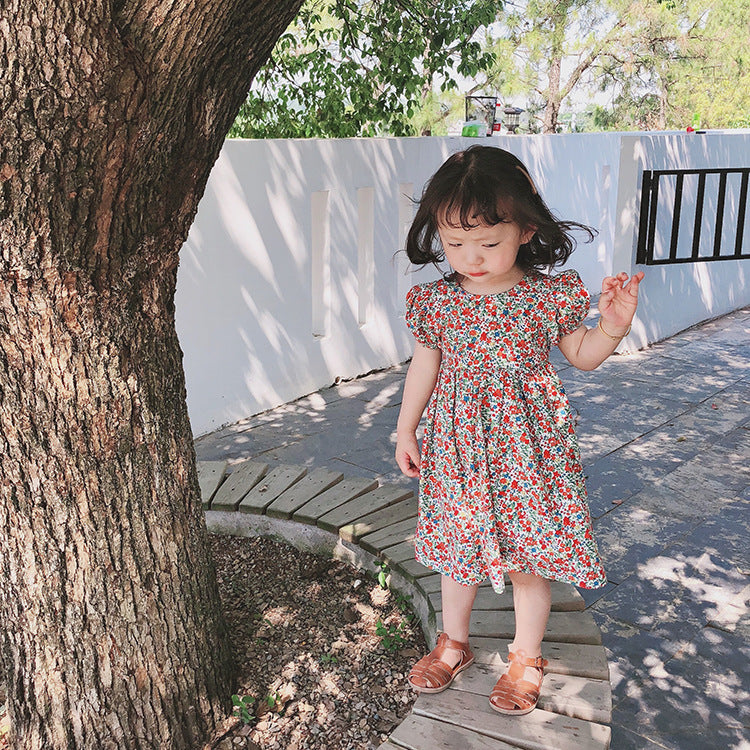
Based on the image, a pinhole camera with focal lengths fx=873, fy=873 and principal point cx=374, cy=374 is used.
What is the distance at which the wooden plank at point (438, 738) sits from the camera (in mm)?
1934

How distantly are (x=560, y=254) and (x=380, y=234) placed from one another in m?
3.88

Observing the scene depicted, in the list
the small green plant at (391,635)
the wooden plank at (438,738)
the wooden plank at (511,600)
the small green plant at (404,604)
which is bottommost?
the small green plant at (391,635)

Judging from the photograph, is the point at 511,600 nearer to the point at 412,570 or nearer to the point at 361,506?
the point at 412,570

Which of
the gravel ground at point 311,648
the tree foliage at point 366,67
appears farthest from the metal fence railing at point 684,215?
the gravel ground at point 311,648

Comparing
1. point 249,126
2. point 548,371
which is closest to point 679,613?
point 548,371

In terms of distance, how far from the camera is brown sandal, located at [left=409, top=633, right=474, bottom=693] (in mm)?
2156

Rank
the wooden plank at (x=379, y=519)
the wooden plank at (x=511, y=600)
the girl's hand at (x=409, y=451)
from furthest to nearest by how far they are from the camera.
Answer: the wooden plank at (x=379, y=519) → the wooden plank at (x=511, y=600) → the girl's hand at (x=409, y=451)

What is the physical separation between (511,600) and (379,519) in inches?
24.4

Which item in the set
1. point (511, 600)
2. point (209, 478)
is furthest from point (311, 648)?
point (209, 478)

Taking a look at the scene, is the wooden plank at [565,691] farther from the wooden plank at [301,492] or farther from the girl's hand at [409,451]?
the wooden plank at [301,492]

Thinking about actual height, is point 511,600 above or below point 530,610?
below

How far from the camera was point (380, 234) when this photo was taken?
20.0 ft

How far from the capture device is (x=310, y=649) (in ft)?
8.16

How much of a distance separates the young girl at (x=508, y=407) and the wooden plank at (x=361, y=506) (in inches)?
28.5
